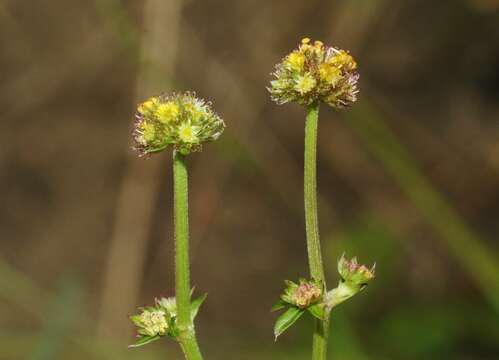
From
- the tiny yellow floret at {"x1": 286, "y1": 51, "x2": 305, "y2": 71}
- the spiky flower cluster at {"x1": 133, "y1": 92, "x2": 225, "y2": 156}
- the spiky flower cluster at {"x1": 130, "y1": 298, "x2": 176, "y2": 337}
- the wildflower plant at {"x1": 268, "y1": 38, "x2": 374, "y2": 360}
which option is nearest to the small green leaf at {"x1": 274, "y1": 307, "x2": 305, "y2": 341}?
the wildflower plant at {"x1": 268, "y1": 38, "x2": 374, "y2": 360}

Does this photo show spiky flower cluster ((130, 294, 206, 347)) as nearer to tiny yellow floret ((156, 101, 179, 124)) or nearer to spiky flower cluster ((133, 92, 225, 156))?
spiky flower cluster ((133, 92, 225, 156))

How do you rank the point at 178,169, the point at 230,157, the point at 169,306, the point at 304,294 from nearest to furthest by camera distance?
the point at 304,294, the point at 178,169, the point at 169,306, the point at 230,157

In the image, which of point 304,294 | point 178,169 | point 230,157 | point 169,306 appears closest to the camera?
point 304,294

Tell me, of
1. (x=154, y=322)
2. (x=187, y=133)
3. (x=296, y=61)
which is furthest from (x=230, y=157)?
(x=154, y=322)

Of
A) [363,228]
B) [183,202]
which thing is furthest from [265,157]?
[183,202]

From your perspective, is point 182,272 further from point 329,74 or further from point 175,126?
point 329,74

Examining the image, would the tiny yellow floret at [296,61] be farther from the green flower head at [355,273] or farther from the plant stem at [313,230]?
the green flower head at [355,273]
